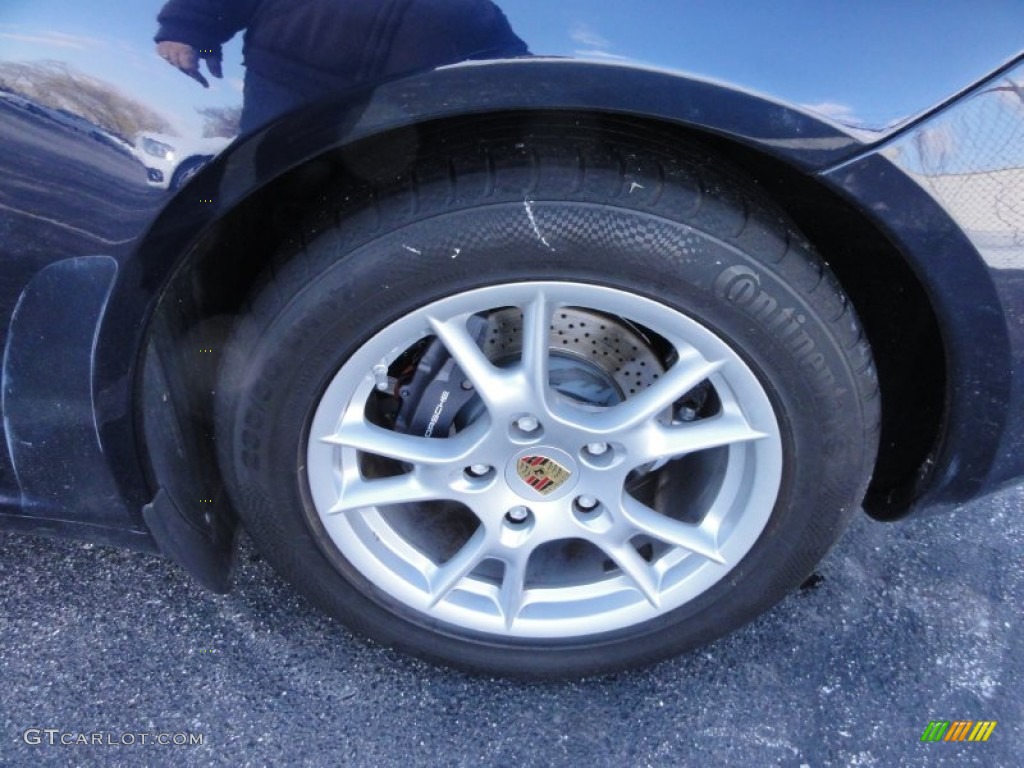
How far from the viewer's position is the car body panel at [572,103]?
4.32 ft

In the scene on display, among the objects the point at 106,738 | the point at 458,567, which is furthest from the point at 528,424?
the point at 106,738

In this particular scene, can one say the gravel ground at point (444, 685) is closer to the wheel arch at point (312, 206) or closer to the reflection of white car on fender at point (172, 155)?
Result: the wheel arch at point (312, 206)

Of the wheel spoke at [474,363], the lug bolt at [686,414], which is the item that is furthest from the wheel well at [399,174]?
the lug bolt at [686,414]

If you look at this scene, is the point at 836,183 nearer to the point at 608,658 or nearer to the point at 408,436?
the point at 408,436

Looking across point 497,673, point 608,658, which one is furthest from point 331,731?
point 608,658

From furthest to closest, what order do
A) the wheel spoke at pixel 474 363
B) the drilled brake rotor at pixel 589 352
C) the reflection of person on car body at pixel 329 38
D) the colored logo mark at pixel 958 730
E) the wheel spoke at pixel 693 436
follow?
1. the colored logo mark at pixel 958 730
2. the drilled brake rotor at pixel 589 352
3. the wheel spoke at pixel 693 436
4. the wheel spoke at pixel 474 363
5. the reflection of person on car body at pixel 329 38

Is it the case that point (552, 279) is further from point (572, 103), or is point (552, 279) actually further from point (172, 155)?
point (172, 155)

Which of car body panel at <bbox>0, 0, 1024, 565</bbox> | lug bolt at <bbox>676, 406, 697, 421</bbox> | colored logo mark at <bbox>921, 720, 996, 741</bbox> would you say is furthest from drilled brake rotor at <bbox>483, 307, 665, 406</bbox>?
colored logo mark at <bbox>921, 720, 996, 741</bbox>

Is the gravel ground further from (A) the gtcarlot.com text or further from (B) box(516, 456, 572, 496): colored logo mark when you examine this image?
(B) box(516, 456, 572, 496): colored logo mark

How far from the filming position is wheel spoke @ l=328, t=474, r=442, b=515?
1.75 m

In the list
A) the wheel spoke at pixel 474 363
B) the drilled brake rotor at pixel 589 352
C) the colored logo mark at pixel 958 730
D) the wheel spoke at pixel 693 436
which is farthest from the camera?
the colored logo mark at pixel 958 730

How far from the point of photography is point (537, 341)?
62.0 inches

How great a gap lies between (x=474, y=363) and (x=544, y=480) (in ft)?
0.98

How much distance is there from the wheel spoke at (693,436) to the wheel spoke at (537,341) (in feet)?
0.75
